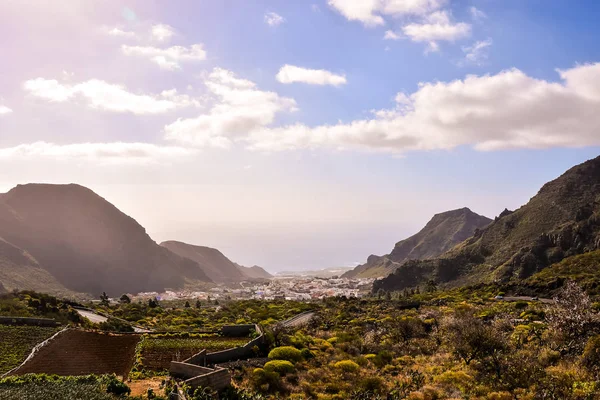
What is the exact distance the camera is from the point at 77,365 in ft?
98.7

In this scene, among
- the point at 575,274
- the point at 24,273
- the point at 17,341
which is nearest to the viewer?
the point at 17,341

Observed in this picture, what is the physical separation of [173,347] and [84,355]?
753 cm

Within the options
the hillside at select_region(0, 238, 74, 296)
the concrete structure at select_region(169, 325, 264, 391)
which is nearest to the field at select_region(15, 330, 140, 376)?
the concrete structure at select_region(169, 325, 264, 391)

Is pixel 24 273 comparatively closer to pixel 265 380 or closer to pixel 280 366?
pixel 280 366

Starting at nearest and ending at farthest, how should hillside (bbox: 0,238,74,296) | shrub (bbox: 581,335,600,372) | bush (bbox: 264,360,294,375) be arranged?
shrub (bbox: 581,335,600,372), bush (bbox: 264,360,294,375), hillside (bbox: 0,238,74,296)

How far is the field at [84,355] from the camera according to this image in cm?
2900

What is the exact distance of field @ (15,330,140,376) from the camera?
1142 inches

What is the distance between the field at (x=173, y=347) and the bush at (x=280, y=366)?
764 centimetres

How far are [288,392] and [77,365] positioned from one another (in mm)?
17360

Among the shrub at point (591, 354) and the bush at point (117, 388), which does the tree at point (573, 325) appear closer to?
the shrub at point (591, 354)

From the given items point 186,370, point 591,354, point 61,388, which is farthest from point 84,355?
point 591,354

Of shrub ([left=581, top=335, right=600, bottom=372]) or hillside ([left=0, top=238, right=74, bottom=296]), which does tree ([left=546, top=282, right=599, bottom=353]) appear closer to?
shrub ([left=581, top=335, right=600, bottom=372])

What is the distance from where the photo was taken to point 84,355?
33.2 metres

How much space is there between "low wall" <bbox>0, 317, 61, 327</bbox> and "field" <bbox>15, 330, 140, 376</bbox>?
10.8ft
